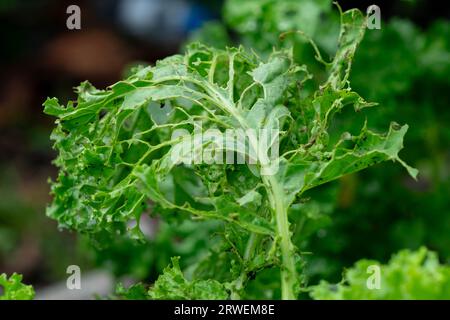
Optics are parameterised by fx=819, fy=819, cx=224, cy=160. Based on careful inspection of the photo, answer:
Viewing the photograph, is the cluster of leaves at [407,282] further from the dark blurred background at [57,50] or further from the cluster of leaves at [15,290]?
the dark blurred background at [57,50]

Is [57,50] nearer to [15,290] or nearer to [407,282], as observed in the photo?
[15,290]

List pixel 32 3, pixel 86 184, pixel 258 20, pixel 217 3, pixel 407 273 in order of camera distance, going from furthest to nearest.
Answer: pixel 32 3 < pixel 217 3 < pixel 258 20 < pixel 86 184 < pixel 407 273

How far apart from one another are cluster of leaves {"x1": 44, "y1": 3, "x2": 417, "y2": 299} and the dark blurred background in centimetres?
239

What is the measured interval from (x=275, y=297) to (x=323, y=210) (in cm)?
49

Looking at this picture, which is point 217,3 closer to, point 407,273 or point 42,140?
point 42,140

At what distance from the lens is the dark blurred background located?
13.2 feet

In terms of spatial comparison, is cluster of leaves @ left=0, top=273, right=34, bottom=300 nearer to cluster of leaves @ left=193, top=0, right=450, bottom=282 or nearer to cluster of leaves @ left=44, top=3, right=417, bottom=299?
cluster of leaves @ left=44, top=3, right=417, bottom=299

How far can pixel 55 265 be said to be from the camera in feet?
10.7

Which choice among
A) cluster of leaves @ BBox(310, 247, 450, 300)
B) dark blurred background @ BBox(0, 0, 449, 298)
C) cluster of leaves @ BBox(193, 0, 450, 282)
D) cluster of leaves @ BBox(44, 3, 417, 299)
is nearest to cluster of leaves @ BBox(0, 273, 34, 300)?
cluster of leaves @ BBox(44, 3, 417, 299)

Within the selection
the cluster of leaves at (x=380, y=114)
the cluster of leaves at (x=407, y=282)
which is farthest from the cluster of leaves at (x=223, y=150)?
the cluster of leaves at (x=380, y=114)

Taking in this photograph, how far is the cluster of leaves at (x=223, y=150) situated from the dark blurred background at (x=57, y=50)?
239 centimetres

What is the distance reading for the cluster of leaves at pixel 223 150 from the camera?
112cm

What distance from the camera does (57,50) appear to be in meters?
4.50

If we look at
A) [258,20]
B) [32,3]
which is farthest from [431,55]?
[32,3]
